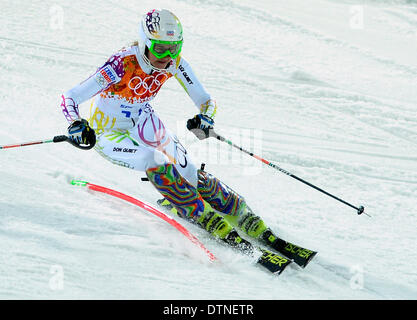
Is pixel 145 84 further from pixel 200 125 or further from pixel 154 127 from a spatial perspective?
pixel 200 125

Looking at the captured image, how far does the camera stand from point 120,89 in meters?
4.51

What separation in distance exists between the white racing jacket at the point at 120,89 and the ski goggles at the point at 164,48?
5.5 inches

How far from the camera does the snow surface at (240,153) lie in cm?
412

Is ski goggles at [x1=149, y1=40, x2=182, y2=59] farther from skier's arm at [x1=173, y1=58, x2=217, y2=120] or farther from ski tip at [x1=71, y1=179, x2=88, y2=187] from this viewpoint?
ski tip at [x1=71, y1=179, x2=88, y2=187]

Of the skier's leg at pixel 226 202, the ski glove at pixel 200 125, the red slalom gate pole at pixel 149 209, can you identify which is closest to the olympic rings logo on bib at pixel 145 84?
the ski glove at pixel 200 125

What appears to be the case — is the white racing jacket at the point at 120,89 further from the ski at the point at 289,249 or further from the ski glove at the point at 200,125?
the ski at the point at 289,249

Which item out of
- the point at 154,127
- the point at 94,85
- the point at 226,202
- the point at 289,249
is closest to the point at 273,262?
the point at 289,249

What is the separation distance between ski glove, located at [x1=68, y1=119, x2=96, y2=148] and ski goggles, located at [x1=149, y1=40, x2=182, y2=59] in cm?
69

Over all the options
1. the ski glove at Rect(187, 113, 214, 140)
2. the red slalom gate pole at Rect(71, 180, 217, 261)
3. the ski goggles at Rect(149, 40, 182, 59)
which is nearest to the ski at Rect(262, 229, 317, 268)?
the red slalom gate pole at Rect(71, 180, 217, 261)

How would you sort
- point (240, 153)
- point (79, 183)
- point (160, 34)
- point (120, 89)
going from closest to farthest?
point (160, 34) → point (120, 89) → point (79, 183) → point (240, 153)

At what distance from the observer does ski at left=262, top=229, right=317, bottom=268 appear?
4.32 metres

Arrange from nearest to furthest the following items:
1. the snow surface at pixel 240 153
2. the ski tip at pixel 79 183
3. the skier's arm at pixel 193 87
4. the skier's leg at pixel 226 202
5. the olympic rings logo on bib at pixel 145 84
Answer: the snow surface at pixel 240 153, the olympic rings logo on bib at pixel 145 84, the skier's leg at pixel 226 202, the skier's arm at pixel 193 87, the ski tip at pixel 79 183

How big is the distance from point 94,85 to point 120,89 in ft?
0.70

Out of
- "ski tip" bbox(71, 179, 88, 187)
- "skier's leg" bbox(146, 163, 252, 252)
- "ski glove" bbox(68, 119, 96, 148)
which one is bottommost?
"skier's leg" bbox(146, 163, 252, 252)
